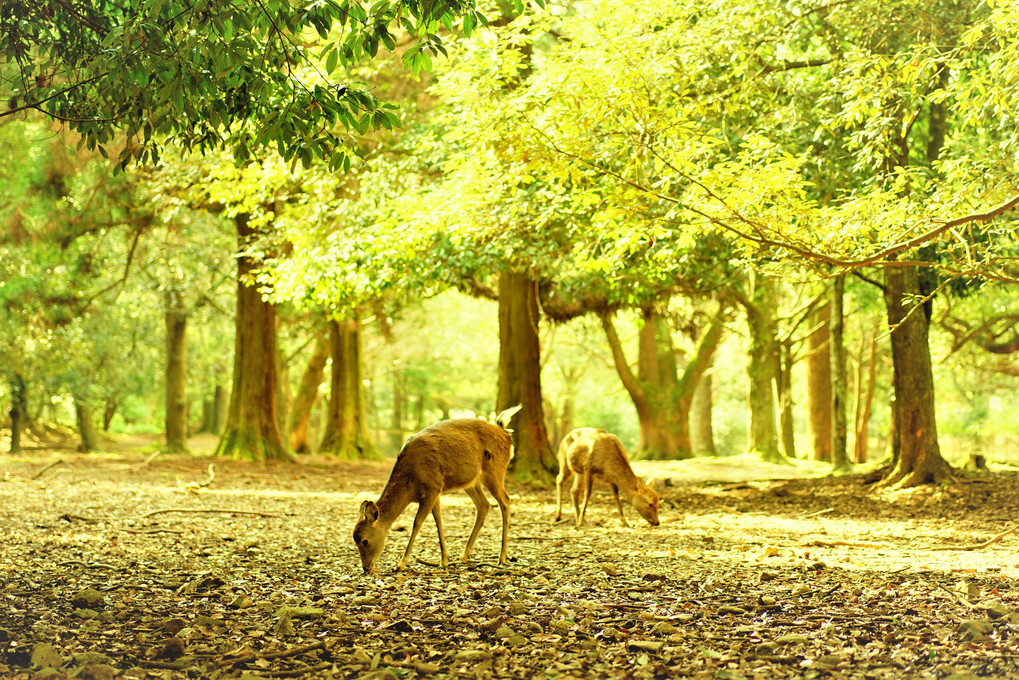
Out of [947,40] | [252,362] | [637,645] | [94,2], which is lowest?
[637,645]

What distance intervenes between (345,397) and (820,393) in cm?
1231

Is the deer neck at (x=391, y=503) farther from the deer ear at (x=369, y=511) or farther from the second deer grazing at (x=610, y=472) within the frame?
the second deer grazing at (x=610, y=472)

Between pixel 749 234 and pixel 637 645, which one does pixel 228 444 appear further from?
pixel 637 645

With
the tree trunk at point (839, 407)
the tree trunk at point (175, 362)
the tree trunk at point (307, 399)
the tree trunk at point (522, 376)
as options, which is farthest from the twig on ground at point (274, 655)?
the tree trunk at point (307, 399)

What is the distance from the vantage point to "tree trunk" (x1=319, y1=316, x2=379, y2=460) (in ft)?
68.7

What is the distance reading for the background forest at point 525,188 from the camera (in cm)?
564

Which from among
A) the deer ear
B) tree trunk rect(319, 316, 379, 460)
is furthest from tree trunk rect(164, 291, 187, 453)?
the deer ear

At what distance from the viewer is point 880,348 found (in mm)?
27172

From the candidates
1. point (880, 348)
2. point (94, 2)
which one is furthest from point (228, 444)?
point (880, 348)

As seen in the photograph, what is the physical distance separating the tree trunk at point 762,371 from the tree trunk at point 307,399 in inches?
434

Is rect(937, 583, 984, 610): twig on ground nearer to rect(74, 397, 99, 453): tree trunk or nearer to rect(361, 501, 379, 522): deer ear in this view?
rect(361, 501, 379, 522): deer ear

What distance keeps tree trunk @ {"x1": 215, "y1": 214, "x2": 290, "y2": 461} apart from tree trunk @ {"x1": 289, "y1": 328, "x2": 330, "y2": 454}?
472 cm

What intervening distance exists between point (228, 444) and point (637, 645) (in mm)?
14656

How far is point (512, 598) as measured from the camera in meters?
5.81
